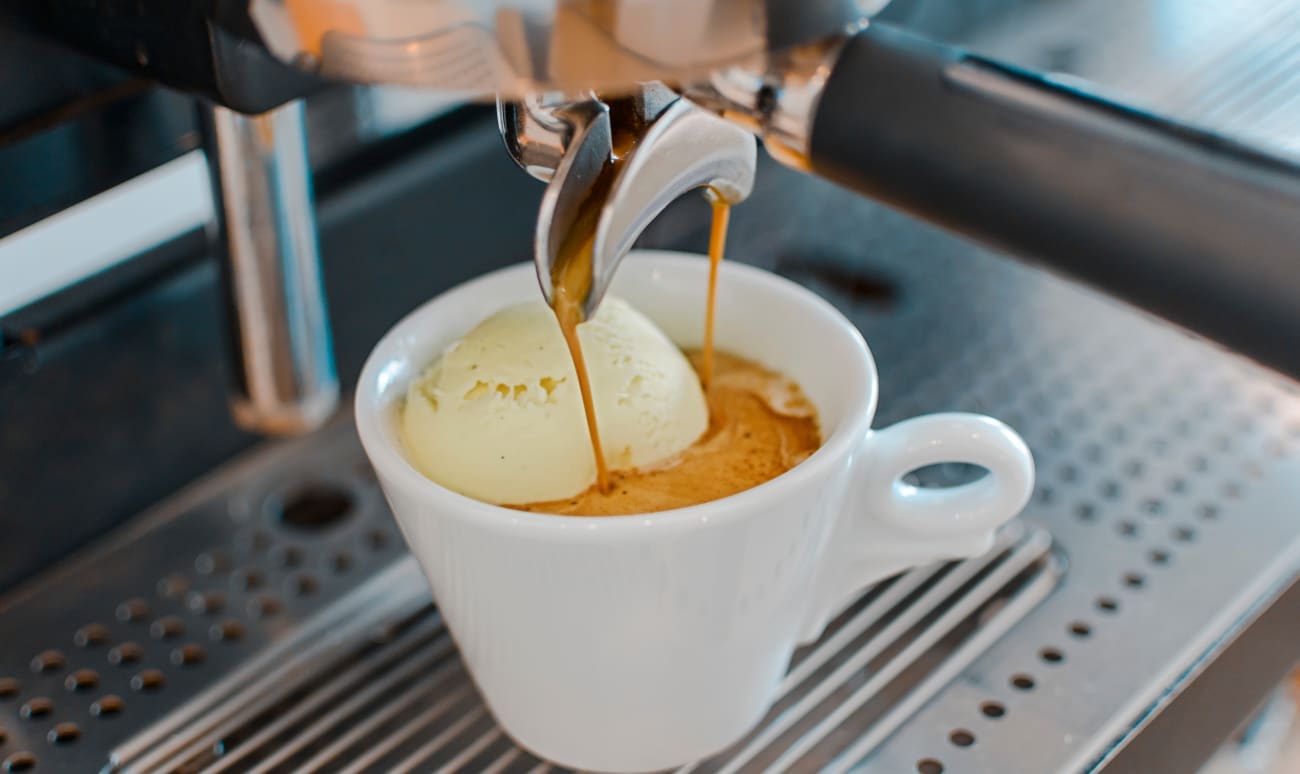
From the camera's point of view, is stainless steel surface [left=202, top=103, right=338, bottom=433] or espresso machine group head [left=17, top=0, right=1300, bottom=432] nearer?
espresso machine group head [left=17, top=0, right=1300, bottom=432]

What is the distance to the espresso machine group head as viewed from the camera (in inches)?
10.0

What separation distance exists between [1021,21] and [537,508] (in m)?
0.47

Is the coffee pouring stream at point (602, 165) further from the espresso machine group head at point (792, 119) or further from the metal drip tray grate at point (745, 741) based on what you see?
the metal drip tray grate at point (745, 741)

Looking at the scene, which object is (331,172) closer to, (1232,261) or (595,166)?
(595,166)

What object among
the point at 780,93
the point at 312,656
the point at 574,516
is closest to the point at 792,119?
the point at 780,93

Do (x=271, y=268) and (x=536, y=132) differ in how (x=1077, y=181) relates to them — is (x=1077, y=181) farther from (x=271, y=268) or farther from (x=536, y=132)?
(x=271, y=268)

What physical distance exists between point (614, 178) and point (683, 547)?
9 centimetres

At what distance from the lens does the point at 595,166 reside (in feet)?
0.99

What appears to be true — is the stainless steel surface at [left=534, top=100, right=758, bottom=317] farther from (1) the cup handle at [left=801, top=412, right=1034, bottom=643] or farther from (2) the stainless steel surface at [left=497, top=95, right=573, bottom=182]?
(1) the cup handle at [left=801, top=412, right=1034, bottom=643]

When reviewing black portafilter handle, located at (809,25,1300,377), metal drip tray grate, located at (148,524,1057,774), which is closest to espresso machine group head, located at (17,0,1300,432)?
black portafilter handle, located at (809,25,1300,377)

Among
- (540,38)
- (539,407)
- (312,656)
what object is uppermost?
(540,38)

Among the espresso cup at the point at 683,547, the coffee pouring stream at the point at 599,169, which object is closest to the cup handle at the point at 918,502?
the espresso cup at the point at 683,547

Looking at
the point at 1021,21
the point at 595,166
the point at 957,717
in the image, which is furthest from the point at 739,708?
the point at 1021,21

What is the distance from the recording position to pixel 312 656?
1.41 feet
